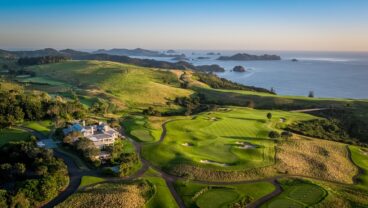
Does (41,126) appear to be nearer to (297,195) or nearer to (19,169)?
(19,169)

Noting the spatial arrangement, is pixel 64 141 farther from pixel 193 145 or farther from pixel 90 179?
pixel 193 145

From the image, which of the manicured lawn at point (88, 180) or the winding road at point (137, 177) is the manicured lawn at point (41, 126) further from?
the manicured lawn at point (88, 180)

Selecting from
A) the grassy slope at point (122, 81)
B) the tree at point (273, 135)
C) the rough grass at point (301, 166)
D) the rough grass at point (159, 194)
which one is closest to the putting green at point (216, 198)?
the rough grass at point (159, 194)

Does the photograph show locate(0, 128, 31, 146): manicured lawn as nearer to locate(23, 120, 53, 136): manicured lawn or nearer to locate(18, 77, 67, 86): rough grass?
locate(23, 120, 53, 136): manicured lawn

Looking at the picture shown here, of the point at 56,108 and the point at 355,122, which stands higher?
the point at 56,108

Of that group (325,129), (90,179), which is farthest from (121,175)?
(325,129)

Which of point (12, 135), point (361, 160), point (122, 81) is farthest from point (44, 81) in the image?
point (361, 160)
